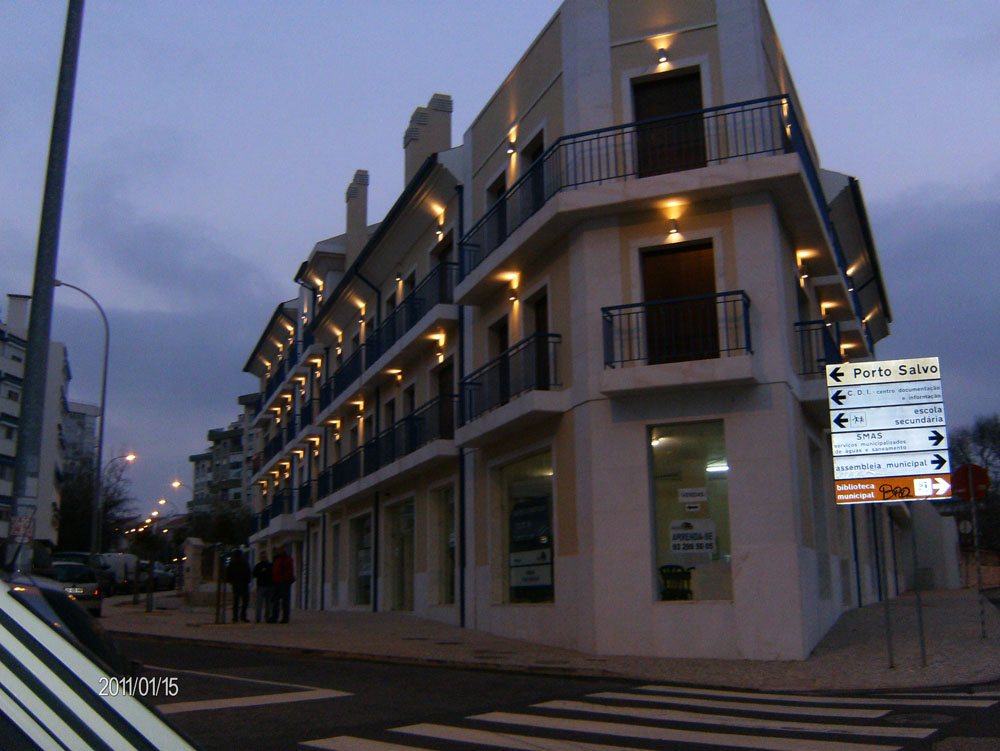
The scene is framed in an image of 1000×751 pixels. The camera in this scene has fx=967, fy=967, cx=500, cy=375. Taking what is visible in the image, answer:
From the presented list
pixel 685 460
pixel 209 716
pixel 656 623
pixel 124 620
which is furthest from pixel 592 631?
pixel 124 620

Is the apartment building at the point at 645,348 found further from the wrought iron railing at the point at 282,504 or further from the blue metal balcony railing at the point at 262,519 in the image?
the blue metal balcony railing at the point at 262,519

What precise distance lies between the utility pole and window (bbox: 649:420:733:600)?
→ 9.00 metres

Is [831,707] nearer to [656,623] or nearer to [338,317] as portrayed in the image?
[656,623]

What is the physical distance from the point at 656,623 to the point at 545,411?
12.9 feet

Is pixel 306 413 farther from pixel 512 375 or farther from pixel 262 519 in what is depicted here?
pixel 512 375

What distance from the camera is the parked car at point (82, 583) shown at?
77.0ft

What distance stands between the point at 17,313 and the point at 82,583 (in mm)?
43015

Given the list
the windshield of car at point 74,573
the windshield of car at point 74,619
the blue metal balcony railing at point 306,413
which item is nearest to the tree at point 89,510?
the blue metal balcony railing at point 306,413

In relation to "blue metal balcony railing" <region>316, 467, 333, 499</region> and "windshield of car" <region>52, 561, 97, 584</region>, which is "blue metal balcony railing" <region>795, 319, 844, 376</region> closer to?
"blue metal balcony railing" <region>316, 467, 333, 499</region>

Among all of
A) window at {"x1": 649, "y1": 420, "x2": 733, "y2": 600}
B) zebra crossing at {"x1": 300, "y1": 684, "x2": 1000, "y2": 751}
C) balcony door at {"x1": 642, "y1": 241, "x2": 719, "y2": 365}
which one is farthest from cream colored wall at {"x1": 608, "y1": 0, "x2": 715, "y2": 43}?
zebra crossing at {"x1": 300, "y1": 684, "x2": 1000, "y2": 751}

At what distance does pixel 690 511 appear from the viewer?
1474 centimetres

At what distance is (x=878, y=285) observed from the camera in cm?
2862

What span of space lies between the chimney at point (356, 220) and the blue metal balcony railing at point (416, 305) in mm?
8027

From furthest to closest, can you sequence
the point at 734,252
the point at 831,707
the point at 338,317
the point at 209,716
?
the point at 338,317 → the point at 734,252 → the point at 831,707 → the point at 209,716
